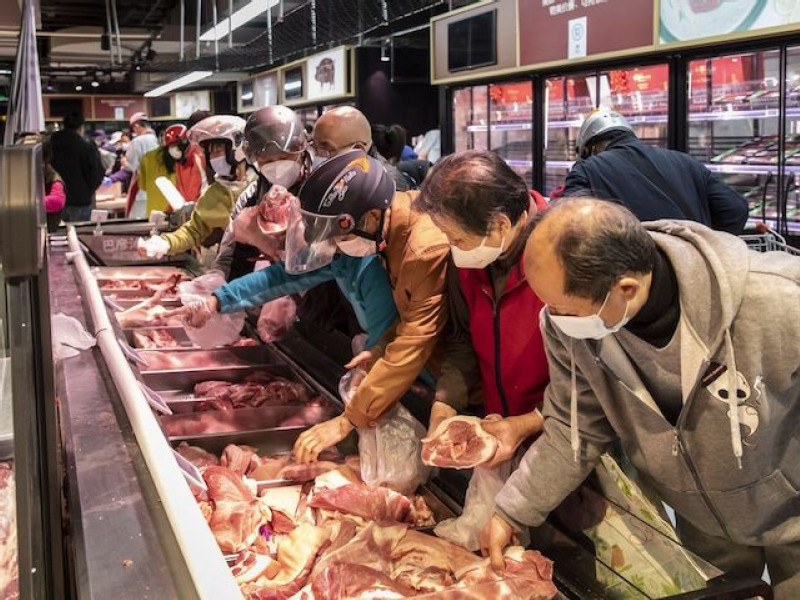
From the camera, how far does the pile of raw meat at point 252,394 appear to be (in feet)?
9.80

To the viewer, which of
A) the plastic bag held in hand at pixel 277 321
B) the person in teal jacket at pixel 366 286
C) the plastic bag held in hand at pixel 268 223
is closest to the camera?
the person in teal jacket at pixel 366 286

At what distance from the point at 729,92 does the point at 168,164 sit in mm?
4269

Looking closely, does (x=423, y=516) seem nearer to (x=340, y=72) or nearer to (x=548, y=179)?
(x=548, y=179)

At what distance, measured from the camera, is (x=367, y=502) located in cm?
216

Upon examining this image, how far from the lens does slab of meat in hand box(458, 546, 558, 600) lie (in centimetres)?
159

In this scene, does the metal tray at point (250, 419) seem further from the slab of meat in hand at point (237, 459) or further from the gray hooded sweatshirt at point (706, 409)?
the gray hooded sweatshirt at point (706, 409)

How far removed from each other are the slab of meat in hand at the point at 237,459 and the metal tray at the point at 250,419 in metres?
0.18

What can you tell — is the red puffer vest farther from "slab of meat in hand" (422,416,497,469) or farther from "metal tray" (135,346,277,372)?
"metal tray" (135,346,277,372)

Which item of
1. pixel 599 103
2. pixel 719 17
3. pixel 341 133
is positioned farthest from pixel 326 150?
pixel 599 103

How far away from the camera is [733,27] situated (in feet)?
16.1

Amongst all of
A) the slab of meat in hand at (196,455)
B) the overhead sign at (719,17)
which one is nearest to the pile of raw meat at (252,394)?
the slab of meat in hand at (196,455)

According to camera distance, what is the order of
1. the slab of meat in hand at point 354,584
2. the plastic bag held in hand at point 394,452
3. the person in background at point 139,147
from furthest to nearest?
the person in background at point 139,147, the plastic bag held in hand at point 394,452, the slab of meat in hand at point 354,584

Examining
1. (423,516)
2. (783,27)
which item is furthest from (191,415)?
(783,27)

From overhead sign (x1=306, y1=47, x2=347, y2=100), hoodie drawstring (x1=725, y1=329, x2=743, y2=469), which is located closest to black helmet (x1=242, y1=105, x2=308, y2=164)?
hoodie drawstring (x1=725, y1=329, x2=743, y2=469)
